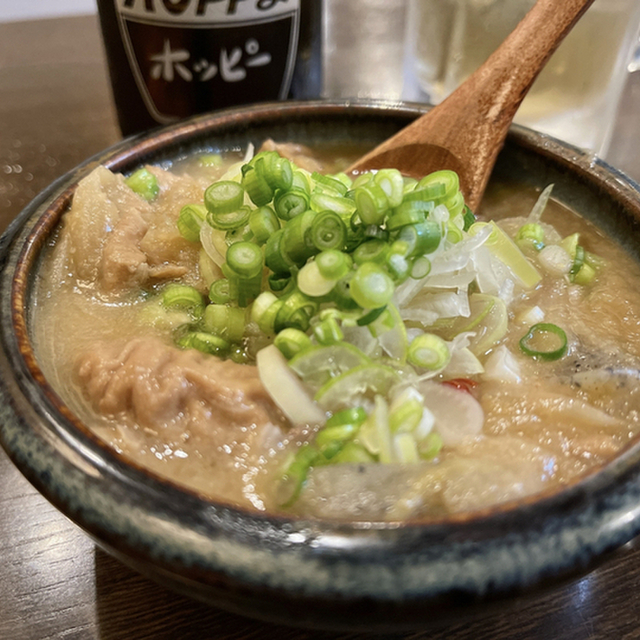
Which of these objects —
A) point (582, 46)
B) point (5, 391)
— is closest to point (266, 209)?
point (5, 391)

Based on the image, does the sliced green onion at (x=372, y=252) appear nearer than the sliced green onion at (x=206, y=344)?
Yes

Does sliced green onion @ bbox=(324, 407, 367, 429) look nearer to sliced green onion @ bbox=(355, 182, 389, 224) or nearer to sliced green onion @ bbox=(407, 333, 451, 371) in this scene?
sliced green onion @ bbox=(407, 333, 451, 371)

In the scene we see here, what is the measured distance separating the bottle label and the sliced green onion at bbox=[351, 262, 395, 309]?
52.6 inches

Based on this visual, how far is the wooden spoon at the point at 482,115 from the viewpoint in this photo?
1754 mm

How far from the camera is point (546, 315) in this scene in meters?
1.41

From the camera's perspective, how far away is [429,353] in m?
1.13

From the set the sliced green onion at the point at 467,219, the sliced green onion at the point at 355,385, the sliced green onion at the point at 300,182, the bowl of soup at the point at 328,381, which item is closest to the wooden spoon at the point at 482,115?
Result: the bowl of soup at the point at 328,381

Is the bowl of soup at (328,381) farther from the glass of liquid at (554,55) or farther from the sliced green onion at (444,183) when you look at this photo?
the glass of liquid at (554,55)

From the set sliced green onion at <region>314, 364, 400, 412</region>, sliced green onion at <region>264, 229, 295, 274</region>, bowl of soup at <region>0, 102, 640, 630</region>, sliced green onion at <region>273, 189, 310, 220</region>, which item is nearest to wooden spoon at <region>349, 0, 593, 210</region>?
bowl of soup at <region>0, 102, 640, 630</region>

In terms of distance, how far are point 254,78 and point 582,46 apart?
1.26m

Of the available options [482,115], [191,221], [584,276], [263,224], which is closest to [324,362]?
[263,224]

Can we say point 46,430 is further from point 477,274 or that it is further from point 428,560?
point 477,274

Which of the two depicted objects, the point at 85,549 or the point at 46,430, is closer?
the point at 46,430

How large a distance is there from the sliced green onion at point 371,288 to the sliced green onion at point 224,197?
0.40 meters
